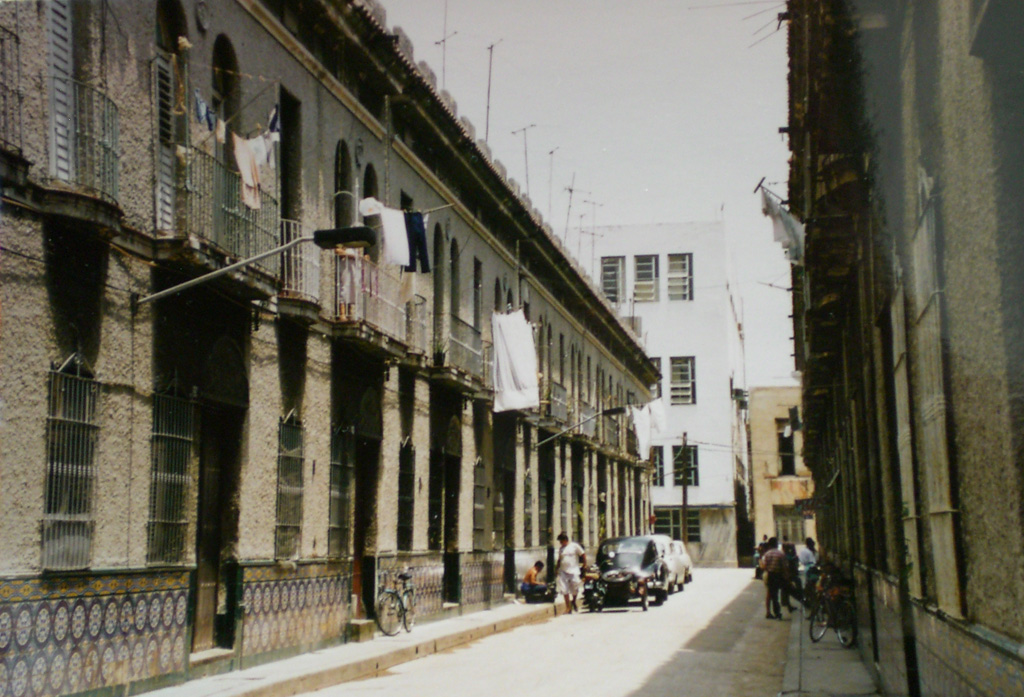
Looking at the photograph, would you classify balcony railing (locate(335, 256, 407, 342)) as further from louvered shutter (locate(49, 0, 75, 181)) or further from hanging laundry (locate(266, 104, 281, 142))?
louvered shutter (locate(49, 0, 75, 181))

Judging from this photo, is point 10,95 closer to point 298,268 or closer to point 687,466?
point 298,268

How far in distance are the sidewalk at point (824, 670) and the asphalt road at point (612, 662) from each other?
239mm

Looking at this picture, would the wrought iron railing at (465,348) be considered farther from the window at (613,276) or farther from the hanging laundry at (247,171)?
the window at (613,276)

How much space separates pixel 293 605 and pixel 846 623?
8514mm

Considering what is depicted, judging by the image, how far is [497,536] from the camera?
1054 inches

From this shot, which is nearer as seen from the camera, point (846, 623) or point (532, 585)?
point (846, 623)

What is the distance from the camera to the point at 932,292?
21.2 feet

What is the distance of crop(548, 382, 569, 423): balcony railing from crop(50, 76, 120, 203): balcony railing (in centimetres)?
2067

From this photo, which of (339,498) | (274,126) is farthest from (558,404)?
(274,126)

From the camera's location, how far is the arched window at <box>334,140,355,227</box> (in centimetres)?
1795

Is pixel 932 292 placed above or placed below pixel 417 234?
below

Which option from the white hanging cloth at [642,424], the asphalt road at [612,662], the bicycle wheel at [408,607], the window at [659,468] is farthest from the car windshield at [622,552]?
the window at [659,468]

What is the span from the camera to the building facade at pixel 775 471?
60219 millimetres

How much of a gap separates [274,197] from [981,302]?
441 inches
